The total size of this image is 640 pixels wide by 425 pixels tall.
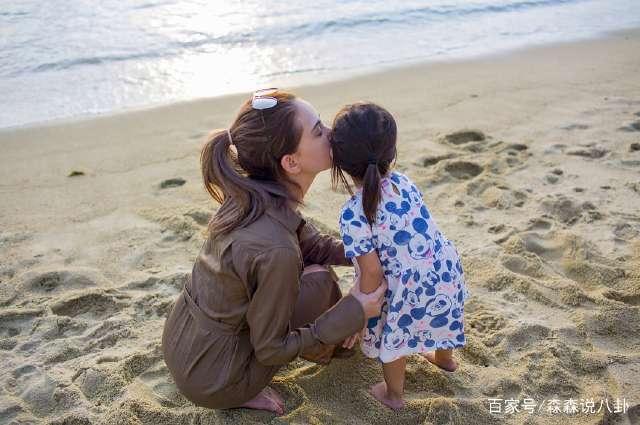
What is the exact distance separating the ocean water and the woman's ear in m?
3.82

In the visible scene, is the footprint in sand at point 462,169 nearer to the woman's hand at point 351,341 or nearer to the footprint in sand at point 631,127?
the footprint in sand at point 631,127

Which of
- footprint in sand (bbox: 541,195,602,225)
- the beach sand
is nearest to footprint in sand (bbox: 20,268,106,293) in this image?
the beach sand

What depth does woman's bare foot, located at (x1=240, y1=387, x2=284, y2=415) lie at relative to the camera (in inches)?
88.5

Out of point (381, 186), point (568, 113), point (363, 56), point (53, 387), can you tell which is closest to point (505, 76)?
point (568, 113)

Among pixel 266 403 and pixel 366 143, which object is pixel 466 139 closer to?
pixel 366 143

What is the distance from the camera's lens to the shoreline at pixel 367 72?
5.28 meters

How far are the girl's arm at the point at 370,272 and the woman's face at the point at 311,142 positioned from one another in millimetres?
331

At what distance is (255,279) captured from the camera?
1.99 metres

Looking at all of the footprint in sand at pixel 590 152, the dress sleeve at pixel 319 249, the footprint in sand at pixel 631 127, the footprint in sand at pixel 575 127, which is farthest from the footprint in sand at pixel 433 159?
the dress sleeve at pixel 319 249

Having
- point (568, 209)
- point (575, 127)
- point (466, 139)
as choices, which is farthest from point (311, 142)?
point (575, 127)

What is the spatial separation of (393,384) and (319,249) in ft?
1.91

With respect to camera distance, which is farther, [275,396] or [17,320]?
[17,320]

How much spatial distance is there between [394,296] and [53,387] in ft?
4.21

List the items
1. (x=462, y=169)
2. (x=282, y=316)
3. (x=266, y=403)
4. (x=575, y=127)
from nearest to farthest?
(x=282, y=316), (x=266, y=403), (x=462, y=169), (x=575, y=127)
